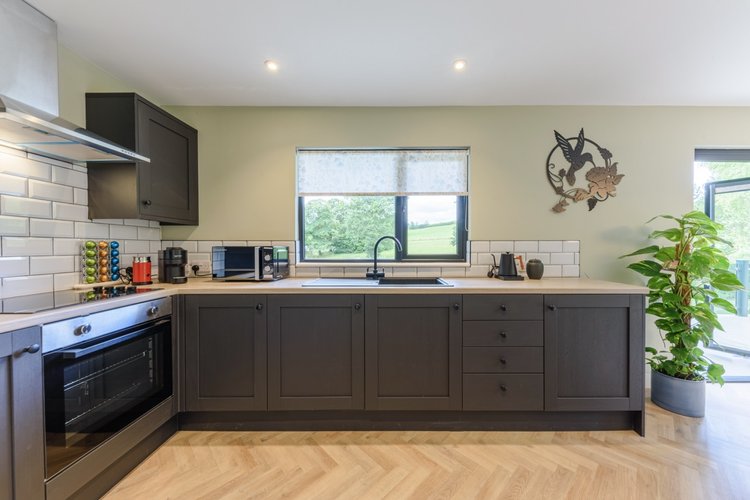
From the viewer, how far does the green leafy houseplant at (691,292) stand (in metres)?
2.07

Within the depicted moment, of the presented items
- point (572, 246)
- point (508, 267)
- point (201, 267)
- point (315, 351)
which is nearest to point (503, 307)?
point (508, 267)

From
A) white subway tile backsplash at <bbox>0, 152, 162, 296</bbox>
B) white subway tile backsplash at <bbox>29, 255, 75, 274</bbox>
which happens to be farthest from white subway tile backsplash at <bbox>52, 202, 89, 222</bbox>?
white subway tile backsplash at <bbox>29, 255, 75, 274</bbox>

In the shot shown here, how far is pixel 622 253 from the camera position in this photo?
2531 millimetres

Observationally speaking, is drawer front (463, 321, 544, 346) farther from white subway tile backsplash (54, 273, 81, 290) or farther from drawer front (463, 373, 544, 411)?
white subway tile backsplash (54, 273, 81, 290)

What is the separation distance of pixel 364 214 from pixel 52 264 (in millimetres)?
1997

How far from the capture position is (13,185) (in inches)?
60.7

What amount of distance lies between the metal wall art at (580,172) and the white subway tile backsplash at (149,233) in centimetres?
324

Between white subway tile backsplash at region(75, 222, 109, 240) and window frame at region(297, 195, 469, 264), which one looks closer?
white subway tile backsplash at region(75, 222, 109, 240)

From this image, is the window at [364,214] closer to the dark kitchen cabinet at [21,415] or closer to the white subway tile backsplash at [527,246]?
the white subway tile backsplash at [527,246]

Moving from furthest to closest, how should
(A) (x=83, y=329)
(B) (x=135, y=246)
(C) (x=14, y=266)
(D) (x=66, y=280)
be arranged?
(B) (x=135, y=246) → (D) (x=66, y=280) → (C) (x=14, y=266) → (A) (x=83, y=329)

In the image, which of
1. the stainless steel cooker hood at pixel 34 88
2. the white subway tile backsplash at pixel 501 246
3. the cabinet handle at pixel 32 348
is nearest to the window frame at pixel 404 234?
the white subway tile backsplash at pixel 501 246

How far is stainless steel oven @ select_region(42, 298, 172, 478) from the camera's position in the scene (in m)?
1.25

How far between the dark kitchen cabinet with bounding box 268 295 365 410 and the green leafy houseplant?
Answer: 2.12 meters

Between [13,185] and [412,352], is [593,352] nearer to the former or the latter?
[412,352]
